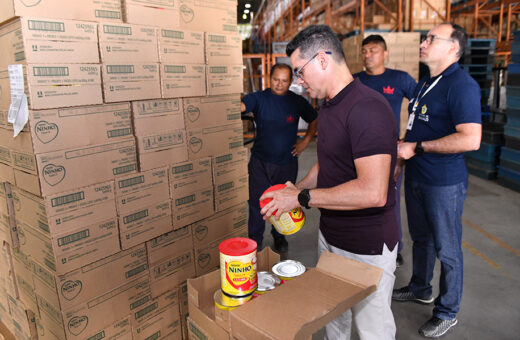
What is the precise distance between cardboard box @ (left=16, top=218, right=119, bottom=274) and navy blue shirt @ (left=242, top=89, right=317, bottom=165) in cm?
194

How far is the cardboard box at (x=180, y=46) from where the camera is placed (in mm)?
2209

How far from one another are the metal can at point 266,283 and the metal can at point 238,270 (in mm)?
76

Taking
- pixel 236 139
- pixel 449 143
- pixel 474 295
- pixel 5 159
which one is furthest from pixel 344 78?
pixel 474 295

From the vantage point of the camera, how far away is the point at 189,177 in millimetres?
2459

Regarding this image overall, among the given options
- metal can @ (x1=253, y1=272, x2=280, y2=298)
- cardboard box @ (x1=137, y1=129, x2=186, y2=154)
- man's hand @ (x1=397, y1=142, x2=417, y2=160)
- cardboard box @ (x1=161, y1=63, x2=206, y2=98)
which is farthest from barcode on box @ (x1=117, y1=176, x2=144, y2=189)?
man's hand @ (x1=397, y1=142, x2=417, y2=160)

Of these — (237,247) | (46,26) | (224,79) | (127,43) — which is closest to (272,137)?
(224,79)

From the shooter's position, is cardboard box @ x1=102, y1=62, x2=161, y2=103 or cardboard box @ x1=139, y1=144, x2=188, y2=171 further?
cardboard box @ x1=139, y1=144, x2=188, y2=171

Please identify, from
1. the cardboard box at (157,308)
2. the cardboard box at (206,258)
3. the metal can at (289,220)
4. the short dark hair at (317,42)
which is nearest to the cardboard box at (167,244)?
the cardboard box at (206,258)

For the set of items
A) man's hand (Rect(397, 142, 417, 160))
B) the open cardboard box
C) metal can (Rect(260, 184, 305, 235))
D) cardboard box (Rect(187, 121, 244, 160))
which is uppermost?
cardboard box (Rect(187, 121, 244, 160))

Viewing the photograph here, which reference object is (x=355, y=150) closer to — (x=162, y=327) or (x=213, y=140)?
(x=213, y=140)

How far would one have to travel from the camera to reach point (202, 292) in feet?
5.34

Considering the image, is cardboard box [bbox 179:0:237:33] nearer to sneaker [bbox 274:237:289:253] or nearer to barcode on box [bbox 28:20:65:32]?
barcode on box [bbox 28:20:65:32]

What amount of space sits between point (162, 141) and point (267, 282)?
45.2 inches

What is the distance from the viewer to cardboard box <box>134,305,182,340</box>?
2.37m
